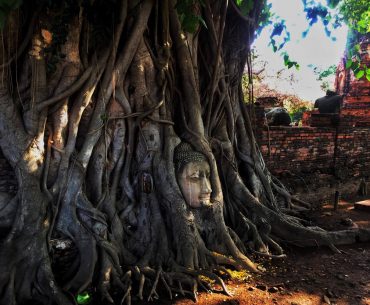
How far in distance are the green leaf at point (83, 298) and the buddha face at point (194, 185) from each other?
4.15ft

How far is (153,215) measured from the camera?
3.17m

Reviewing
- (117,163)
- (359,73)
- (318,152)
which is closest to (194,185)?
(117,163)

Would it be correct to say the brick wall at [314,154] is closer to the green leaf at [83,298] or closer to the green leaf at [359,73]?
the green leaf at [359,73]

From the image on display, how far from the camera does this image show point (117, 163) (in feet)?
10.7

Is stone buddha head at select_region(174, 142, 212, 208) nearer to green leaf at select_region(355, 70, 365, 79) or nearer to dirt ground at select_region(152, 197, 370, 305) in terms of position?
dirt ground at select_region(152, 197, 370, 305)

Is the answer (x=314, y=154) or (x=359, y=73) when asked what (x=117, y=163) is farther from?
(x=314, y=154)

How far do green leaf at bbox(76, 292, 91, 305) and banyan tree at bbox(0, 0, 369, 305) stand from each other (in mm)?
54

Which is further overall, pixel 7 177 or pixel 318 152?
pixel 318 152

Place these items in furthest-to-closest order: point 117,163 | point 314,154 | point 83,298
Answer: point 314,154 < point 117,163 < point 83,298

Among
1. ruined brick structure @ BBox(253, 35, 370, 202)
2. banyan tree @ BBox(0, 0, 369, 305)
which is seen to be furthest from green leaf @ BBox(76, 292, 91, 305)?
ruined brick structure @ BBox(253, 35, 370, 202)

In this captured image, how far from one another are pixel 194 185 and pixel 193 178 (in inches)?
2.8

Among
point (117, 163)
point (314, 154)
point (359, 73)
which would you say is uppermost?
point (359, 73)

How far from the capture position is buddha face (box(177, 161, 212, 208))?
3.31m

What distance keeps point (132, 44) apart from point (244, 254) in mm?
2407
